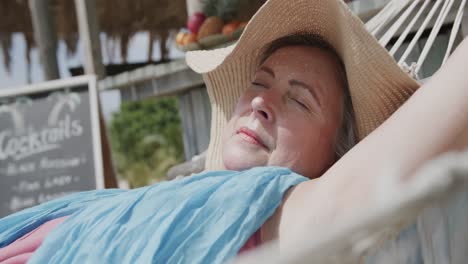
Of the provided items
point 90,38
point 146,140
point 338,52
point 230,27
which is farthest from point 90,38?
point 146,140

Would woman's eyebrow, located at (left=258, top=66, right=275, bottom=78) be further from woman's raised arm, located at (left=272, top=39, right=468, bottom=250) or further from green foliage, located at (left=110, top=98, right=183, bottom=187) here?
green foliage, located at (left=110, top=98, right=183, bottom=187)

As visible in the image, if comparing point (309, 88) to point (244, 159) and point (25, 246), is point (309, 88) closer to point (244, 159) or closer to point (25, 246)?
point (244, 159)

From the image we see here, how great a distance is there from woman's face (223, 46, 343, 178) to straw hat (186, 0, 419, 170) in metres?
0.05

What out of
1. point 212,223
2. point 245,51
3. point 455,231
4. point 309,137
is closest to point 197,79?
point 245,51

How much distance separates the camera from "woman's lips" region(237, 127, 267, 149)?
3.77 feet

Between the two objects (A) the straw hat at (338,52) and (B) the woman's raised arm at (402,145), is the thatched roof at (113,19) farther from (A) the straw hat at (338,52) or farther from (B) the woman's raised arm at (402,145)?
(B) the woman's raised arm at (402,145)

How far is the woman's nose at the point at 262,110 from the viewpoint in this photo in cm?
117

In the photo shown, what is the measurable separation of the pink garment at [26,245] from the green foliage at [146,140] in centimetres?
903

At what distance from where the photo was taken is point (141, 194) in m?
1.07

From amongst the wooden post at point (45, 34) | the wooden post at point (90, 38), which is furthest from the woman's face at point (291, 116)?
the wooden post at point (45, 34)

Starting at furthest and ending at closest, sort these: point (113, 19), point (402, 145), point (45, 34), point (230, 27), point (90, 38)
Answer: point (113, 19)
point (45, 34)
point (90, 38)
point (230, 27)
point (402, 145)

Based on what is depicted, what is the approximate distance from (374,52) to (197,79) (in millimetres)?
2253

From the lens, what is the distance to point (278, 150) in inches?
45.1

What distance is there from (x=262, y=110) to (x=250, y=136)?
0.15ft
